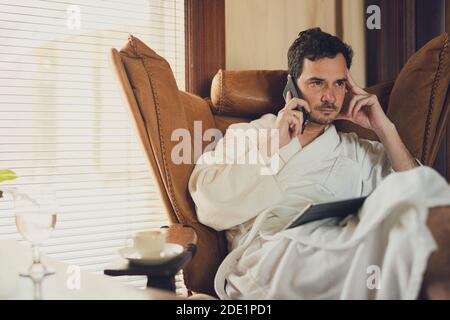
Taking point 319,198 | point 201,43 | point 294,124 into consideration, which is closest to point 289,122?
point 294,124

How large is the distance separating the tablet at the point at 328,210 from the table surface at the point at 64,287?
0.42m

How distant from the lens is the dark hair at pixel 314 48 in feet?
6.07

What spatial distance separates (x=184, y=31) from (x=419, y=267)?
1703mm

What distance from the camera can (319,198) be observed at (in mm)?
1692

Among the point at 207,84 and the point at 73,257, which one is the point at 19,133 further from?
the point at 207,84

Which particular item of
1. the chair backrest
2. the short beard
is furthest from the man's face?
the chair backrest

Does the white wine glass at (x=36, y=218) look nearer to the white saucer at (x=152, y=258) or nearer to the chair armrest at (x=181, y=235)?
the white saucer at (x=152, y=258)

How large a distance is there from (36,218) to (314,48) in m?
1.27

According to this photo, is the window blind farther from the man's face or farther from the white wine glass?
the white wine glass

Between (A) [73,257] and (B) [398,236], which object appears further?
(A) [73,257]

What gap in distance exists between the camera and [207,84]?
2309 mm

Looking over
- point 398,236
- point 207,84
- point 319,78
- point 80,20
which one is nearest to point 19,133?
point 80,20

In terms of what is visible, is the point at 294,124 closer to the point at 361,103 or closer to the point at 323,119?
the point at 323,119

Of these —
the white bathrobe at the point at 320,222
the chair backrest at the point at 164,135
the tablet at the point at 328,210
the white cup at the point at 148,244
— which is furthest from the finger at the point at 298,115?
the white cup at the point at 148,244
